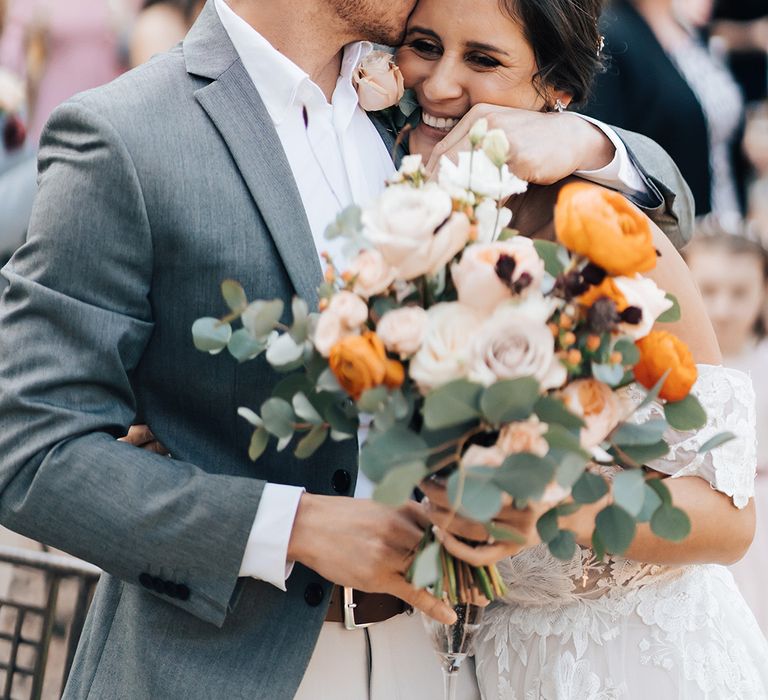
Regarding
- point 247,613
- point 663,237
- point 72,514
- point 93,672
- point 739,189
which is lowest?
point 739,189

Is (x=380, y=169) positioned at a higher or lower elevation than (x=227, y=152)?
lower

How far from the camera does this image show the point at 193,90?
177cm

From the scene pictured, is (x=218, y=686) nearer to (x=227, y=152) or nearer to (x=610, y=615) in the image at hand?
(x=610, y=615)

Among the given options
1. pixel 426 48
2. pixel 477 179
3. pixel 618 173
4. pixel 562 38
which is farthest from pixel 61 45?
pixel 477 179

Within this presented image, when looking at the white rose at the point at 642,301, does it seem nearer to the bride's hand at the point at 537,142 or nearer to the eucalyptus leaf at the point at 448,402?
the eucalyptus leaf at the point at 448,402

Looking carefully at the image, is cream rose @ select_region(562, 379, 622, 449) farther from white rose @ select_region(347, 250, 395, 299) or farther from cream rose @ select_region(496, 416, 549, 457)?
white rose @ select_region(347, 250, 395, 299)

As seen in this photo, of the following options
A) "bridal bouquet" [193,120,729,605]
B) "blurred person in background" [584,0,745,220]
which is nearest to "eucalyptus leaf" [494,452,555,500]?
"bridal bouquet" [193,120,729,605]

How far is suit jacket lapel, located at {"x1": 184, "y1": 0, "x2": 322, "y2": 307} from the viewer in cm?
168

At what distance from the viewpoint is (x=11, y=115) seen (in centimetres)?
366

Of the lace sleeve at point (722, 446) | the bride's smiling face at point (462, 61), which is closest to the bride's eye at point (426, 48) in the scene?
the bride's smiling face at point (462, 61)

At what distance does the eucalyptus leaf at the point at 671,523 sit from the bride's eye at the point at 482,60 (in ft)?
3.20

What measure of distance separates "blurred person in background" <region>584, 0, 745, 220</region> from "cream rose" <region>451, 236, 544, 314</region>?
114 inches

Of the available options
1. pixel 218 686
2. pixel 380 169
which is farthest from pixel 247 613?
pixel 380 169

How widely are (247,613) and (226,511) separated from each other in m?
0.23
